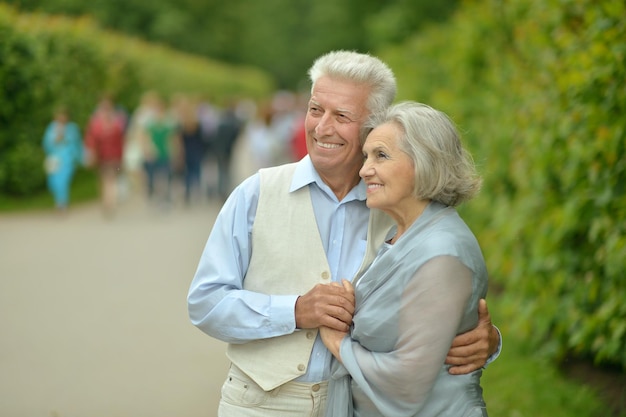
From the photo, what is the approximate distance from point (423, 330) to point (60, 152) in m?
14.5

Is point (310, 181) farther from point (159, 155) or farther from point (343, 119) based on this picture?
point (159, 155)

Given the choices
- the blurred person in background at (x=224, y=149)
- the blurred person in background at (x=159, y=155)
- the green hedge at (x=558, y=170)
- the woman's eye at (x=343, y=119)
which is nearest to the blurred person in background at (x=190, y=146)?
the blurred person in background at (x=224, y=149)

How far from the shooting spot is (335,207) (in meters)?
3.19

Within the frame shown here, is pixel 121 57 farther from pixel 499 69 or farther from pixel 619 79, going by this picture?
pixel 619 79

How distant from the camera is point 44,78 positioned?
1792cm

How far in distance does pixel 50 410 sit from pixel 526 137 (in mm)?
3842

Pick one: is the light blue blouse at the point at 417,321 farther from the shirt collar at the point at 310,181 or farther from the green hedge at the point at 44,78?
the green hedge at the point at 44,78

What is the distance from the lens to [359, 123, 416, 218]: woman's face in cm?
280

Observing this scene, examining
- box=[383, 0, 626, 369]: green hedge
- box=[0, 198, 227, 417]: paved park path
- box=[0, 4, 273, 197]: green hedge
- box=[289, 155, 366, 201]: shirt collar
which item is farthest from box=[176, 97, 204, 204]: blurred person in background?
box=[289, 155, 366, 201]: shirt collar

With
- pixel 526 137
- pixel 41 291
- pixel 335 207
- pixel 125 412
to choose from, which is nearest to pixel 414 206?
pixel 335 207

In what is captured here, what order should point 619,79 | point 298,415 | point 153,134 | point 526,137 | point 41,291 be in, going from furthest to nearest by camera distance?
point 153,134
point 41,291
point 526,137
point 619,79
point 298,415

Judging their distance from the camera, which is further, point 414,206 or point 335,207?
point 335,207

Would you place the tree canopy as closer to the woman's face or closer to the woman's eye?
the woman's eye

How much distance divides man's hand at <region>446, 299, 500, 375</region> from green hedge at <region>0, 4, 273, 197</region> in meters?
15.0
